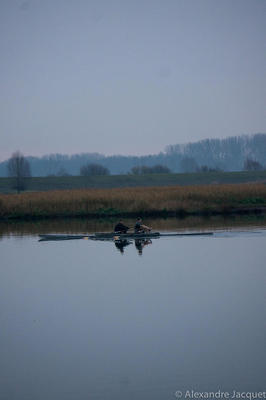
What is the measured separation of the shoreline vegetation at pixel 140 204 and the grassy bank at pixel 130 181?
40.5m

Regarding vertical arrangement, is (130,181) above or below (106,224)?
above

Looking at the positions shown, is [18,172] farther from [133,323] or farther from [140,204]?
[133,323]

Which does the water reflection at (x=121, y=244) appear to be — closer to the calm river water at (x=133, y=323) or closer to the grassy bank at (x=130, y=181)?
the calm river water at (x=133, y=323)

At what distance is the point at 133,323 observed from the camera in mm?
16141

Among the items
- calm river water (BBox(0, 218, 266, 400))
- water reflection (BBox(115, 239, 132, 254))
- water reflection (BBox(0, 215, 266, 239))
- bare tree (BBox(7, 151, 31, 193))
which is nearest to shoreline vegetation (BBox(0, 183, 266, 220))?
water reflection (BBox(0, 215, 266, 239))

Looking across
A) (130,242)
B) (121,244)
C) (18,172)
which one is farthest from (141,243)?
(18,172)

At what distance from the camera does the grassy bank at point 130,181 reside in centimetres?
8981

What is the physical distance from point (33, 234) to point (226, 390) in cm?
2565

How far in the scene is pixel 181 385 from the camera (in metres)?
12.0

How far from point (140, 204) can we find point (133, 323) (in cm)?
2896

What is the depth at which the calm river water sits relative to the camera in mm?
12297

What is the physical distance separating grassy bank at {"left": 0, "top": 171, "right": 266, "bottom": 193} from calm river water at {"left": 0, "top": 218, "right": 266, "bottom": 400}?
201ft

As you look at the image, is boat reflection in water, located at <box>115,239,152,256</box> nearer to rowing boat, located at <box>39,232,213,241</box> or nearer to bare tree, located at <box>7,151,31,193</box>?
rowing boat, located at <box>39,232,213,241</box>

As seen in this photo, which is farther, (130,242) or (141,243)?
(130,242)
